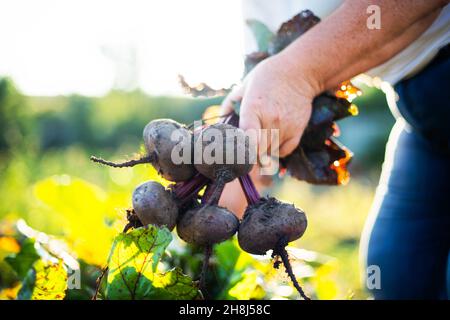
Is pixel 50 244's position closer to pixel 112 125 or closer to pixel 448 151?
pixel 448 151

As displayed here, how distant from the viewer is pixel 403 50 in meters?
1.36

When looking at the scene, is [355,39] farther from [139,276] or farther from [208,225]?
[139,276]

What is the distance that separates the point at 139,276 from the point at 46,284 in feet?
1.06

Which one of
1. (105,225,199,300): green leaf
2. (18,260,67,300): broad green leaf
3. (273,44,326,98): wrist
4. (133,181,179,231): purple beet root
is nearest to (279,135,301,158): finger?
(273,44,326,98): wrist

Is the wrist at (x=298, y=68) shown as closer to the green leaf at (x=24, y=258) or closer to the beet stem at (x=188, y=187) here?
the beet stem at (x=188, y=187)

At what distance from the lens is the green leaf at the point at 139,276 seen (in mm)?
1023

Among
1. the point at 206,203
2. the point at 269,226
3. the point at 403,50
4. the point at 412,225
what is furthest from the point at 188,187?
the point at 412,225

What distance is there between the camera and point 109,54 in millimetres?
20031

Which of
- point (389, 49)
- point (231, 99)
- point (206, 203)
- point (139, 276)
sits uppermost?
point (389, 49)

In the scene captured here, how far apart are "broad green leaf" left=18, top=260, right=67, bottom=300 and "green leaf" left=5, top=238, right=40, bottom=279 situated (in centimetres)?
19

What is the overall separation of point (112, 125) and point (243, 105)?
1690 cm

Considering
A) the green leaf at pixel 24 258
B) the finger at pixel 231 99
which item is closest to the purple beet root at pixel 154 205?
Result: the finger at pixel 231 99

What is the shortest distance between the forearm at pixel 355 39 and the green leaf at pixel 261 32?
43cm

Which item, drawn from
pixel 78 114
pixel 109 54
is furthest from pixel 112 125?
pixel 109 54
